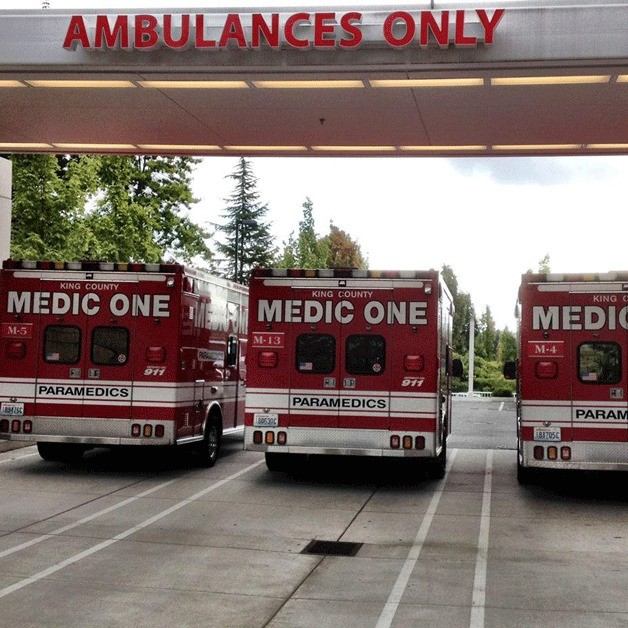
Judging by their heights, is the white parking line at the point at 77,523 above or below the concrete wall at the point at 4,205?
below

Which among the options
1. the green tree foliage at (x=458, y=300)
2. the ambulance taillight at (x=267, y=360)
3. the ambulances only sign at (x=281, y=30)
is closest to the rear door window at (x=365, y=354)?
the ambulance taillight at (x=267, y=360)

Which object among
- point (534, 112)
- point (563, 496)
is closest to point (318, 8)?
point (534, 112)

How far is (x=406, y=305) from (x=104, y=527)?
529cm

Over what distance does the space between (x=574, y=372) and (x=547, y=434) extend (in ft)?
2.98

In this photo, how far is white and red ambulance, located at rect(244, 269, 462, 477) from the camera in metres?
13.4

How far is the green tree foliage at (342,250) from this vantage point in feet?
287

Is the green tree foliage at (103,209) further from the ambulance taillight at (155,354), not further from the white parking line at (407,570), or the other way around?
the white parking line at (407,570)

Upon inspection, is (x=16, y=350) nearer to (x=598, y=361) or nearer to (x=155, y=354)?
(x=155, y=354)

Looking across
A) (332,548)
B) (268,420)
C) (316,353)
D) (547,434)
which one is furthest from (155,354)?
(547,434)

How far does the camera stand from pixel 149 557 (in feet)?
29.8

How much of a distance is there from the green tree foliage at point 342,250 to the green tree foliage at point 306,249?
1.55m

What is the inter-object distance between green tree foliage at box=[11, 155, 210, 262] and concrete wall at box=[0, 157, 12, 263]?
8.64m

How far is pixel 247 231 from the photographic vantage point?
77125 millimetres

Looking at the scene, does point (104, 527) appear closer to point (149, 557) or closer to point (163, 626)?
point (149, 557)
